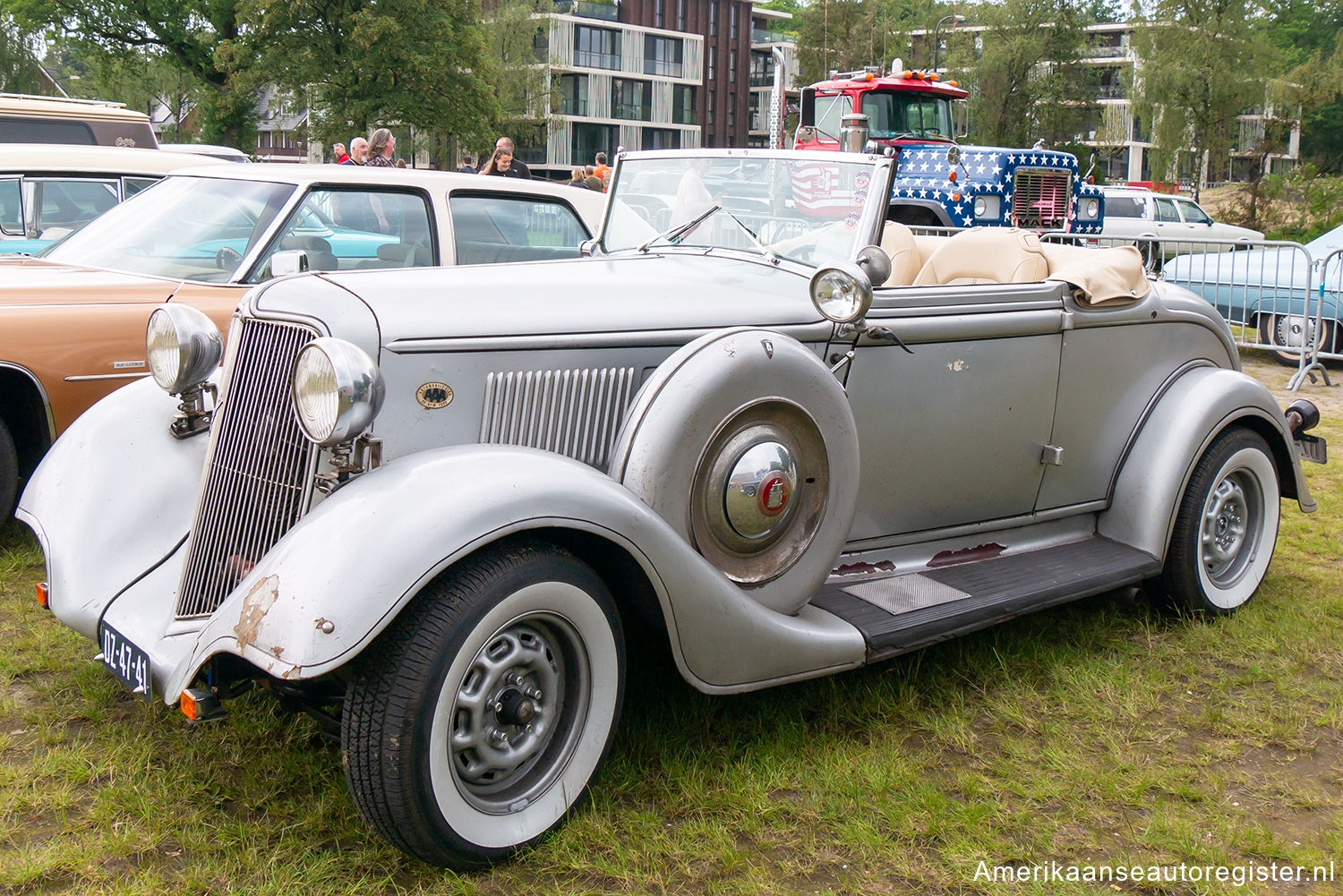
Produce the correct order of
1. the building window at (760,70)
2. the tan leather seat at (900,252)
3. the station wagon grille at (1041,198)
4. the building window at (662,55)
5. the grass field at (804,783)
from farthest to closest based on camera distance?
the building window at (760,70) < the building window at (662,55) < the station wagon grille at (1041,198) < the tan leather seat at (900,252) < the grass field at (804,783)

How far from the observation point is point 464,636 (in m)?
2.49

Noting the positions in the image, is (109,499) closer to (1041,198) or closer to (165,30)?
(1041,198)

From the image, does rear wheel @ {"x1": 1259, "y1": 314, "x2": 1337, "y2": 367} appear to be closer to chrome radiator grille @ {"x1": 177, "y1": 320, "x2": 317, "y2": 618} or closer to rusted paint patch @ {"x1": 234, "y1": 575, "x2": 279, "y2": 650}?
chrome radiator grille @ {"x1": 177, "y1": 320, "x2": 317, "y2": 618}

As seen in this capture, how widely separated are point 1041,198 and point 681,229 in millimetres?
11458

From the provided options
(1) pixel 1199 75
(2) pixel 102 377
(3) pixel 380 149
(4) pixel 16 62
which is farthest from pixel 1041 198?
(4) pixel 16 62

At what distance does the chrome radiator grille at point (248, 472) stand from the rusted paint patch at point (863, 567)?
5.81 ft

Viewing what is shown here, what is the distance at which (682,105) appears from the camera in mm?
62750

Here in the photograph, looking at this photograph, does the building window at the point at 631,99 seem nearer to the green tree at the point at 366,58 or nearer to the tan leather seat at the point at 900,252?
the green tree at the point at 366,58

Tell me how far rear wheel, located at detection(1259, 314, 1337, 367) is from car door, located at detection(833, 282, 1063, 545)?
26.4 feet

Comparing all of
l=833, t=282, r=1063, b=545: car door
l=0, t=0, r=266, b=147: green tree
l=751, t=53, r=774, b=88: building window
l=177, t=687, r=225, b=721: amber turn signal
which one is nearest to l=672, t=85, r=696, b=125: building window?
l=751, t=53, r=774, b=88: building window

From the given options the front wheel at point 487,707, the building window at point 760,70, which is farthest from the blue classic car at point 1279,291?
the building window at point 760,70

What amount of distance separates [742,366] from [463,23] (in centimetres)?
3067

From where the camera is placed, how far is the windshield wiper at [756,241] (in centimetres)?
384

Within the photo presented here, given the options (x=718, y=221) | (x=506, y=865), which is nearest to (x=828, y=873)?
(x=506, y=865)
